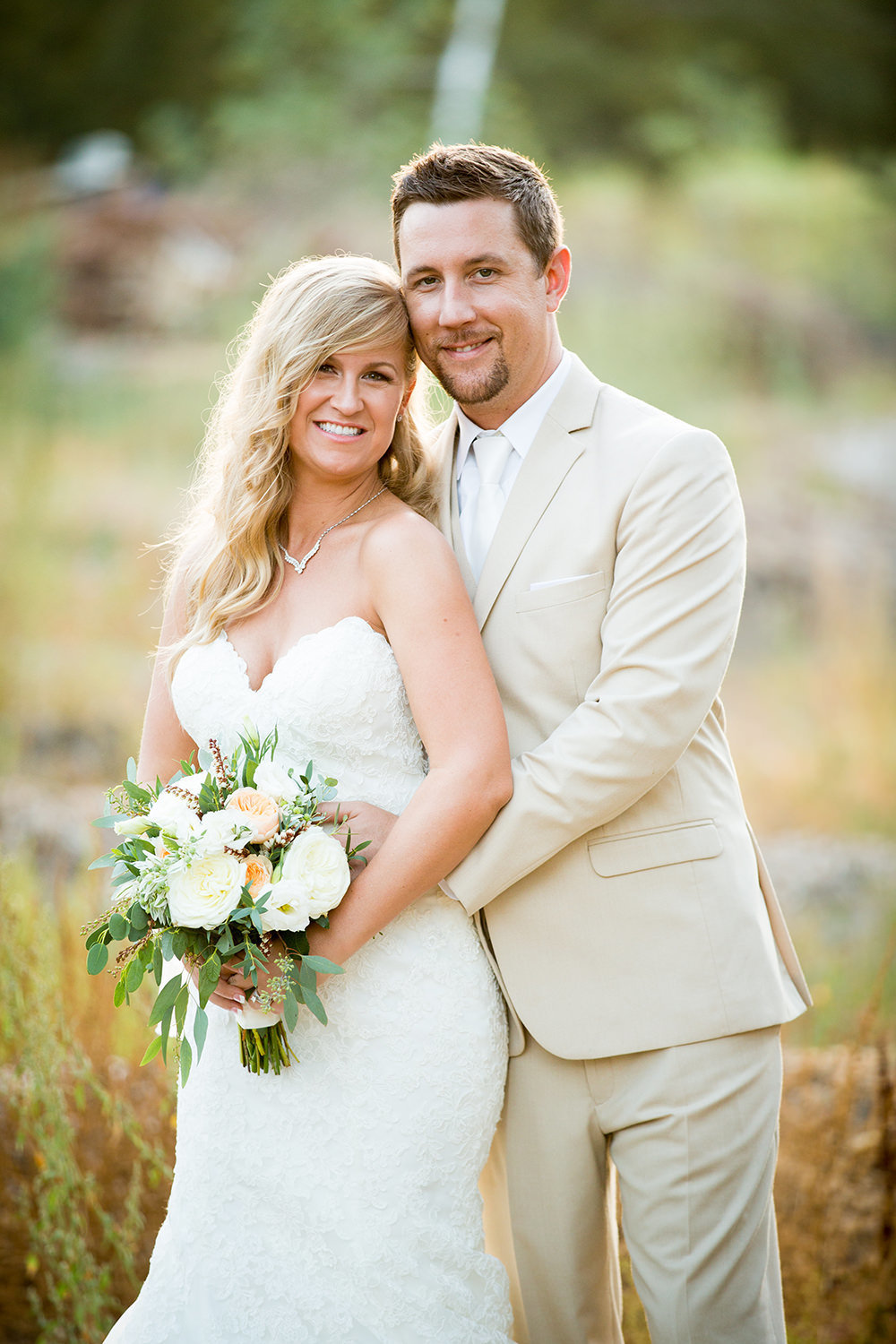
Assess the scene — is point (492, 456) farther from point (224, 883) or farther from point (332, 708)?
point (224, 883)

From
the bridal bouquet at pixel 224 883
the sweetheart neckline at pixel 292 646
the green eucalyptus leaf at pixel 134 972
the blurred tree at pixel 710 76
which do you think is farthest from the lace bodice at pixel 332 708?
the blurred tree at pixel 710 76

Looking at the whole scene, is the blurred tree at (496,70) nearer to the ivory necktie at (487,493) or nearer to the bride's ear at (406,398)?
the bride's ear at (406,398)

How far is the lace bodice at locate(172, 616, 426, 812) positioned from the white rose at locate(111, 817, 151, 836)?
275 millimetres

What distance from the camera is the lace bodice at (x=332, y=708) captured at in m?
2.05

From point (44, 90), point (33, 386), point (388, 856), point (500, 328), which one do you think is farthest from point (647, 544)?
point (44, 90)

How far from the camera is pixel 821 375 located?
708 centimetres

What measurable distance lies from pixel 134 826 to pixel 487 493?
0.99m

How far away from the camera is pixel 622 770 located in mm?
1950

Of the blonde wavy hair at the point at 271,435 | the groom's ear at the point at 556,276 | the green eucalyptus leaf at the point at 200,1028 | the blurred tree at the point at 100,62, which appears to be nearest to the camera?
the green eucalyptus leaf at the point at 200,1028

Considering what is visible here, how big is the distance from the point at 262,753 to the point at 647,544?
2.66ft

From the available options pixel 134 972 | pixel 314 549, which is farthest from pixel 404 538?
pixel 134 972

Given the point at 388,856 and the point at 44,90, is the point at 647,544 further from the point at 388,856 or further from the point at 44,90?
the point at 44,90

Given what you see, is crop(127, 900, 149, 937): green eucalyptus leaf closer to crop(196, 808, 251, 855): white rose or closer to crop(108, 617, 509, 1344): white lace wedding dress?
crop(196, 808, 251, 855): white rose

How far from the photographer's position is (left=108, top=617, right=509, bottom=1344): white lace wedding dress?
1925 mm
